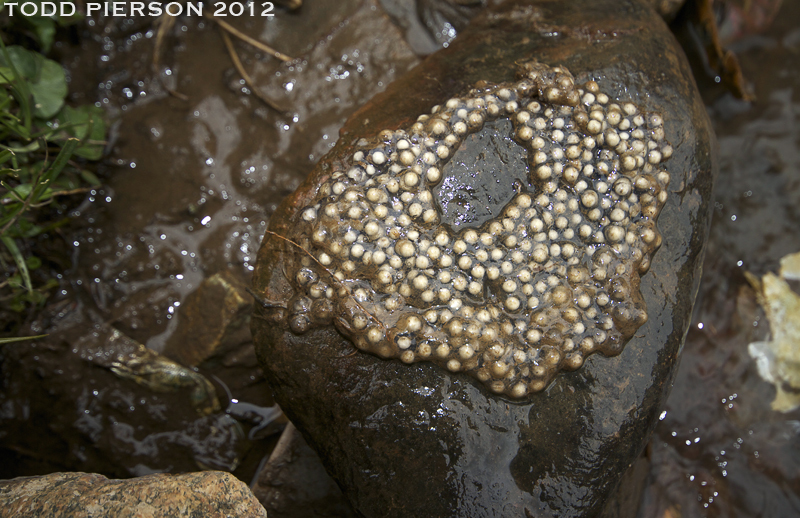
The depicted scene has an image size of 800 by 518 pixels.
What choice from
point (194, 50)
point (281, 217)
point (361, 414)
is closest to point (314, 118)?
point (194, 50)

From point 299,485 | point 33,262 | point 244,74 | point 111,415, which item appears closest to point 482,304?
point 299,485

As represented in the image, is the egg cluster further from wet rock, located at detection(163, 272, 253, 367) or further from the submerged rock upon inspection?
the submerged rock

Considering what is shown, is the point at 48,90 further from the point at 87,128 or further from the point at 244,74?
the point at 244,74

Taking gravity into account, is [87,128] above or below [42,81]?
below

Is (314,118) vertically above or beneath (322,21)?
beneath

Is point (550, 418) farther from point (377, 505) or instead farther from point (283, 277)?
point (283, 277)
